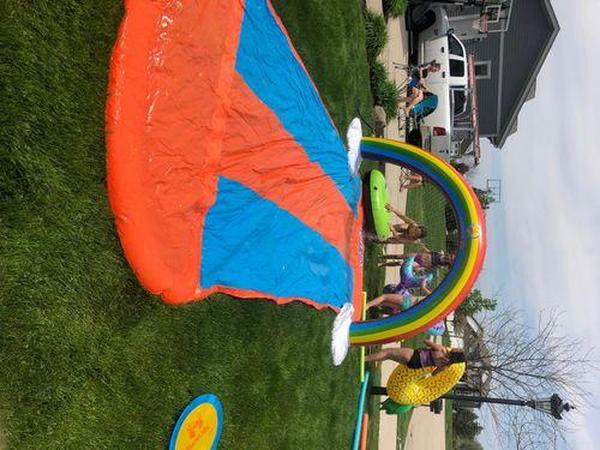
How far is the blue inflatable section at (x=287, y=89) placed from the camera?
16.7 feet

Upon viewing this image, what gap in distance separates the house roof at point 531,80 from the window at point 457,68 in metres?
5.77

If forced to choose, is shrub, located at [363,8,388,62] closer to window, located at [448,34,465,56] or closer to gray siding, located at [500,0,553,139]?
window, located at [448,34,465,56]

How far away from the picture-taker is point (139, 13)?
349 cm

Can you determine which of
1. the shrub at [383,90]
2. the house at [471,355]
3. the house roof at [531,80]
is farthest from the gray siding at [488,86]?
the shrub at [383,90]

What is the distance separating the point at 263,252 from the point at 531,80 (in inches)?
977

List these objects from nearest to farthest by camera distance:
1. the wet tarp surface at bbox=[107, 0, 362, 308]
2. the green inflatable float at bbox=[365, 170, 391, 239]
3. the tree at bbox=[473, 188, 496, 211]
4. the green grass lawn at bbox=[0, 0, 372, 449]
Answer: the green grass lawn at bbox=[0, 0, 372, 449] → the wet tarp surface at bbox=[107, 0, 362, 308] → the green inflatable float at bbox=[365, 170, 391, 239] → the tree at bbox=[473, 188, 496, 211]

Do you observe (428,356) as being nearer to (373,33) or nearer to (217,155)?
(217,155)

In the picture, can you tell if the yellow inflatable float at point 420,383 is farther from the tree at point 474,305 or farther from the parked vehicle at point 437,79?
the tree at point 474,305

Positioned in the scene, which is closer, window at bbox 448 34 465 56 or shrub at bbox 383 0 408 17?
shrub at bbox 383 0 408 17

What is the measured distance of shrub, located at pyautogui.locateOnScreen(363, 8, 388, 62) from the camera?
1066cm

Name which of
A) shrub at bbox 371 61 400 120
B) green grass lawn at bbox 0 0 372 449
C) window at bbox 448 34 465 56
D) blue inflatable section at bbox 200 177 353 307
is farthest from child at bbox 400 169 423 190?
green grass lawn at bbox 0 0 372 449

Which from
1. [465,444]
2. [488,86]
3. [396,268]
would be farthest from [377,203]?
[465,444]

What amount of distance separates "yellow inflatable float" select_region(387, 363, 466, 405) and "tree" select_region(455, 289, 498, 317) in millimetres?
17261

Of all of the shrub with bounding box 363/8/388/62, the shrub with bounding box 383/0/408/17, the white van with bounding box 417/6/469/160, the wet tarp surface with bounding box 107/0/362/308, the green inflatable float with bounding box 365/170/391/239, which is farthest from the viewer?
the white van with bounding box 417/6/469/160
